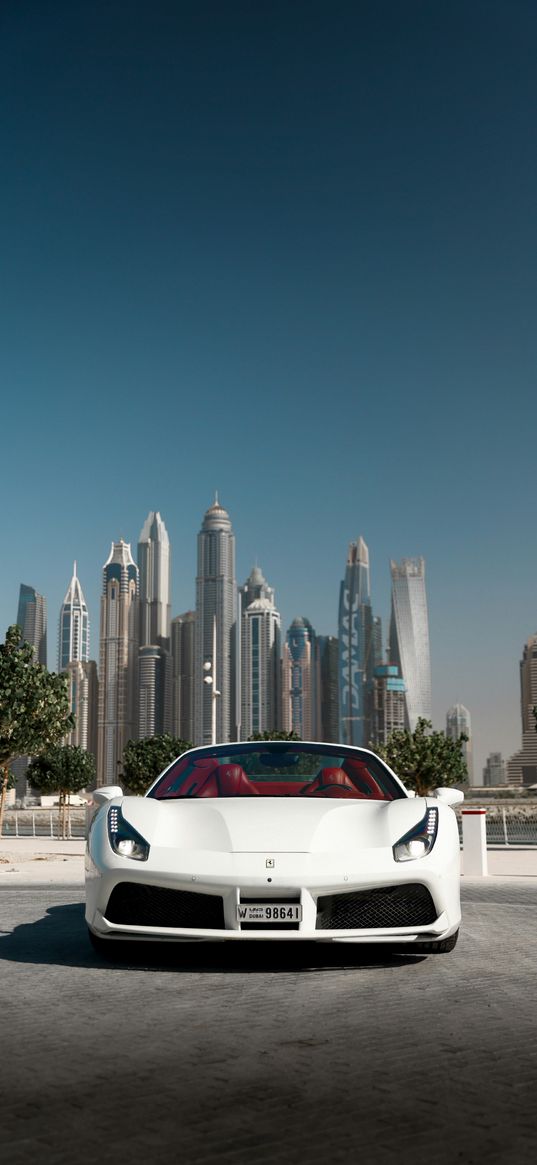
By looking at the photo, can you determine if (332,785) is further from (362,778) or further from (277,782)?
(277,782)

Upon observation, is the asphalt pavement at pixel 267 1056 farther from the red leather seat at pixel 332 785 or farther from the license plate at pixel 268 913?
the red leather seat at pixel 332 785

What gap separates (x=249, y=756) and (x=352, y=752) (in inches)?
28.2

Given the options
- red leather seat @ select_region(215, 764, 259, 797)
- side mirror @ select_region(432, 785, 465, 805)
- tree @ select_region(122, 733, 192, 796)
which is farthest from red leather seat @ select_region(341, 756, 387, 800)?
tree @ select_region(122, 733, 192, 796)

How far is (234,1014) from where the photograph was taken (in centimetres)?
485

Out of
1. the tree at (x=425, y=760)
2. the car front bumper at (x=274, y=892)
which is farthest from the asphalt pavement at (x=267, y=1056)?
the tree at (x=425, y=760)

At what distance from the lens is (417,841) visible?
578 centimetres

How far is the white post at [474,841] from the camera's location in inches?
566

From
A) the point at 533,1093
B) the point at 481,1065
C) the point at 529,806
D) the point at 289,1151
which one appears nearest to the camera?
the point at 289,1151

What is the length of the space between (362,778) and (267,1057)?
312cm

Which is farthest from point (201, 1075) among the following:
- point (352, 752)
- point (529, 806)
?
point (529, 806)

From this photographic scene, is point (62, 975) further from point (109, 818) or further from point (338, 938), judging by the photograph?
point (338, 938)

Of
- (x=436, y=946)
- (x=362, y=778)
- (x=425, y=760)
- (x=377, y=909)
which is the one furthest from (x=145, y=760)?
(x=377, y=909)

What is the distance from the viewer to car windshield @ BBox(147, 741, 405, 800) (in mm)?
6781

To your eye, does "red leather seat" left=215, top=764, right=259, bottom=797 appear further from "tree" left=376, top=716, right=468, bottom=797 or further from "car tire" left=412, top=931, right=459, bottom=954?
"tree" left=376, top=716, right=468, bottom=797
